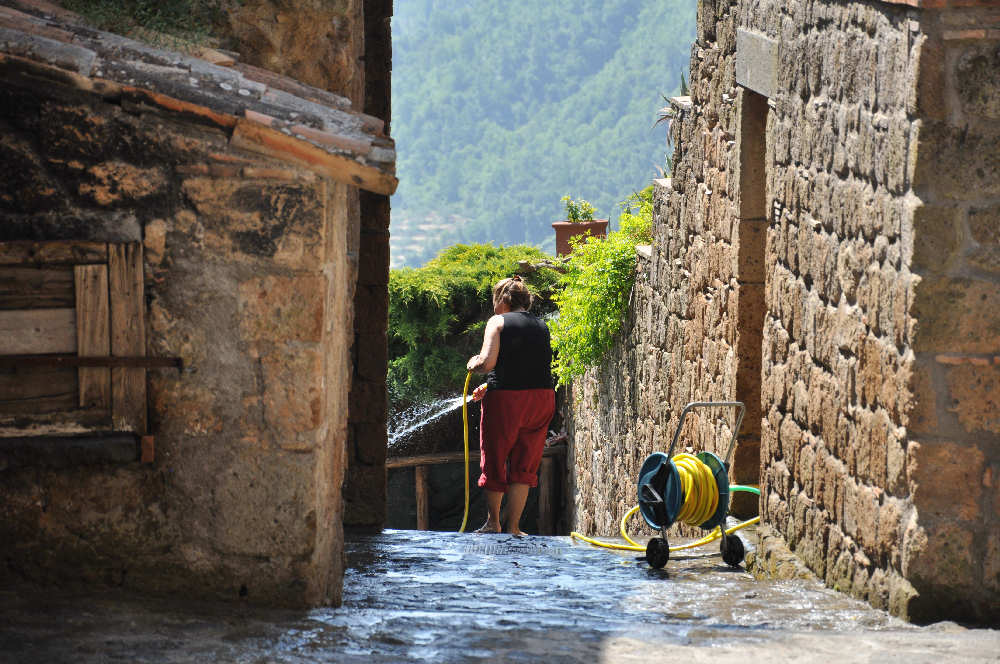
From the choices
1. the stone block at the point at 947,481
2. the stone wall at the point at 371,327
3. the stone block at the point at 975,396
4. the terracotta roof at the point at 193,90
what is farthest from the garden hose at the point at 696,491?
the terracotta roof at the point at 193,90

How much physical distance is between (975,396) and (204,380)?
2410 millimetres

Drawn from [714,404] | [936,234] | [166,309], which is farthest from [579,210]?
[166,309]

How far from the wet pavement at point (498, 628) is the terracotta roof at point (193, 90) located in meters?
1.38

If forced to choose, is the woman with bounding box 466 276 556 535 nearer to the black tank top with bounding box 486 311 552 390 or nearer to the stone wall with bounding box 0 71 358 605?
the black tank top with bounding box 486 311 552 390

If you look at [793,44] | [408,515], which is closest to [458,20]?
[408,515]

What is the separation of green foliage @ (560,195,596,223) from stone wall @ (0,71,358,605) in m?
8.98

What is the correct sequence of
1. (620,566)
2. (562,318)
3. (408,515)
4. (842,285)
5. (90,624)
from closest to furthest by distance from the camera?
1. (90,624)
2. (842,285)
3. (620,566)
4. (562,318)
5. (408,515)

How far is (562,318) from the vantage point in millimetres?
9531

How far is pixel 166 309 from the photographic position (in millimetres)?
3430

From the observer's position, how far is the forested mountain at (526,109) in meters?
62.6

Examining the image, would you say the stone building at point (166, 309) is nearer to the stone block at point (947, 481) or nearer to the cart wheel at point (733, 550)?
the stone block at point (947, 481)

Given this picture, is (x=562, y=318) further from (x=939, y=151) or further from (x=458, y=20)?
(x=458, y=20)

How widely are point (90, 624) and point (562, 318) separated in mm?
6635

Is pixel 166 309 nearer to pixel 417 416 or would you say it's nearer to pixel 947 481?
pixel 947 481
